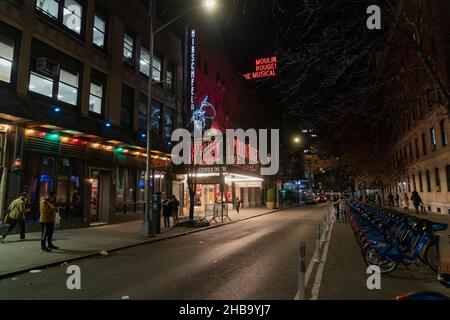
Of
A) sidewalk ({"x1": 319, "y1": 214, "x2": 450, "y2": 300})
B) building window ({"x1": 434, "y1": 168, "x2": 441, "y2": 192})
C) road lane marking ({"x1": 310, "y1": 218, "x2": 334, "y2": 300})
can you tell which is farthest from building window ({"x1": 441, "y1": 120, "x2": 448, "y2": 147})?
sidewalk ({"x1": 319, "y1": 214, "x2": 450, "y2": 300})

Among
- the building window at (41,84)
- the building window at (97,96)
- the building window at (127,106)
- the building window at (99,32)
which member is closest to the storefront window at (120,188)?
the building window at (127,106)

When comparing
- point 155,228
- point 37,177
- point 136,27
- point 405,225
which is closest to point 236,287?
point 405,225

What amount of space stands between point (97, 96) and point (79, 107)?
5.96ft

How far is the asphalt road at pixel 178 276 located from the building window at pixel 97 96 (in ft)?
33.7

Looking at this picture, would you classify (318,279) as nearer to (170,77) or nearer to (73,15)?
(73,15)

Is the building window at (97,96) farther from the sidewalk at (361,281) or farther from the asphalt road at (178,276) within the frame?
the sidewalk at (361,281)

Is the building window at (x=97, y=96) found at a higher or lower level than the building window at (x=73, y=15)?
lower

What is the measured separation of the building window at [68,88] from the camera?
16438 millimetres

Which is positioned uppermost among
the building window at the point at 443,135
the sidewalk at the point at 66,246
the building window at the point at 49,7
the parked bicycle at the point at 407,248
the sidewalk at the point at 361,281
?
the building window at the point at 49,7

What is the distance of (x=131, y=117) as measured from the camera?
21734 mm

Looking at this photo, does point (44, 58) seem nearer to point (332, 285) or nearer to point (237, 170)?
point (332, 285)

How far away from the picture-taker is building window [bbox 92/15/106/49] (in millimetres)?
19100

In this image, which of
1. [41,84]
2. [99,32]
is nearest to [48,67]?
[41,84]

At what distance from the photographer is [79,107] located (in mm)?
17422
